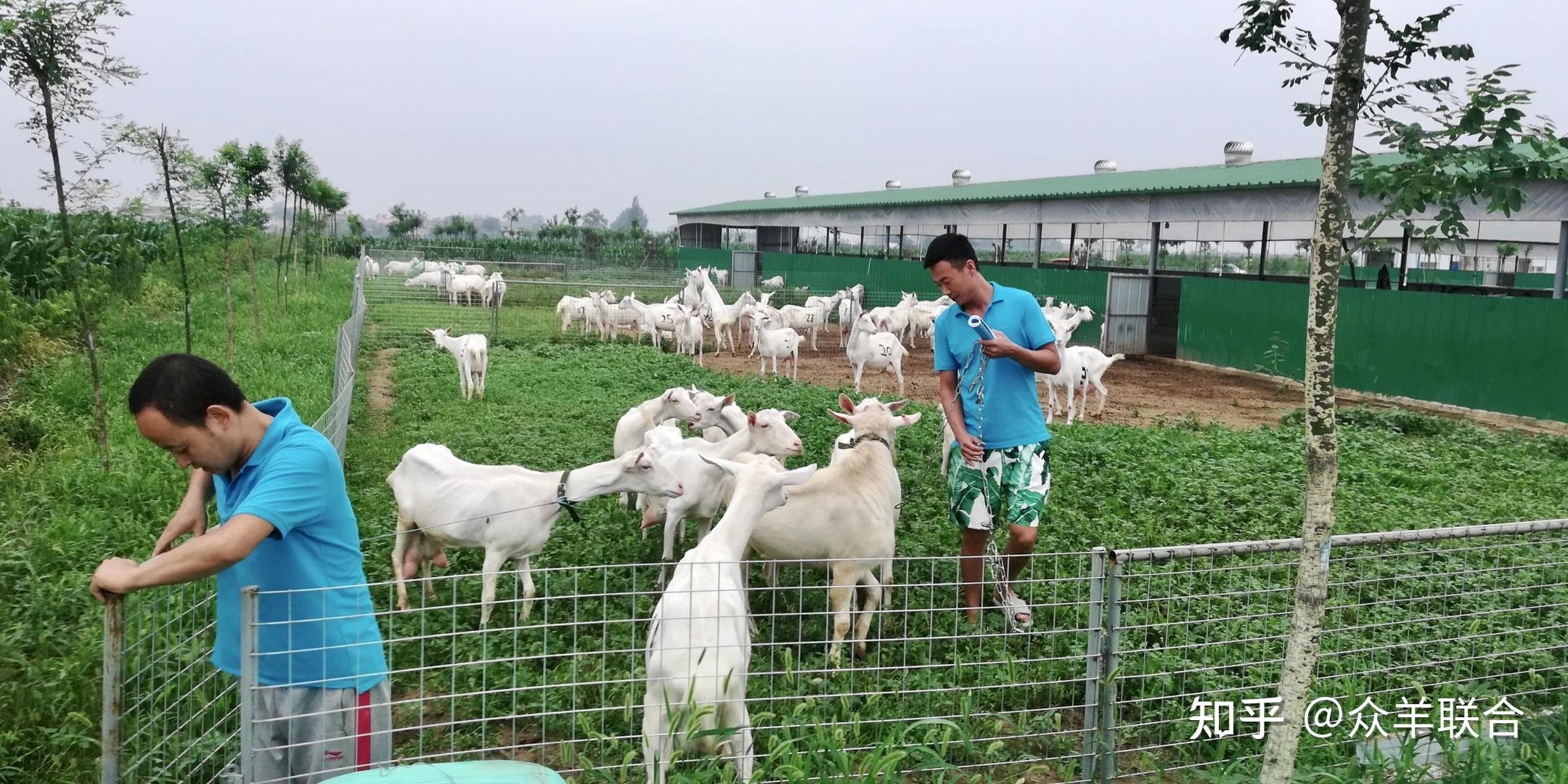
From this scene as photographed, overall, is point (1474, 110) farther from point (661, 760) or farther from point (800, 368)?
point (800, 368)

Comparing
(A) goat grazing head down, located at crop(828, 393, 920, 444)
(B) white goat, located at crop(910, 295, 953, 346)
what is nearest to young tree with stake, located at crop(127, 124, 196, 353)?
(A) goat grazing head down, located at crop(828, 393, 920, 444)

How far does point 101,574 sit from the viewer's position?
2553 mm

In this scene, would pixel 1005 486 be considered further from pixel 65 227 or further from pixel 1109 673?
pixel 65 227

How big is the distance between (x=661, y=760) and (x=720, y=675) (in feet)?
1.12

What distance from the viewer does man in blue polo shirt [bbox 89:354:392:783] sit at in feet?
9.01

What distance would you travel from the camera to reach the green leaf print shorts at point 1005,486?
506 cm

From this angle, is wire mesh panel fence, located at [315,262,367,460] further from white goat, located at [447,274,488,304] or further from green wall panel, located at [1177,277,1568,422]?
green wall panel, located at [1177,277,1568,422]

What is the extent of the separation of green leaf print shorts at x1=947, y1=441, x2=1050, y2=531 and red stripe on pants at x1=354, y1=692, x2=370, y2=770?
3026mm

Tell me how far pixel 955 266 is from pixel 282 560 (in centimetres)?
317

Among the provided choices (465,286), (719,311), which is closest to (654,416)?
(719,311)

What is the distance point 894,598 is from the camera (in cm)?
603

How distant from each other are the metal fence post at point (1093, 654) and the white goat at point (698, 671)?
1.22 m

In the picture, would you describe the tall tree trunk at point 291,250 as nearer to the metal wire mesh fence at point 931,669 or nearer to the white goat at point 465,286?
the white goat at point 465,286

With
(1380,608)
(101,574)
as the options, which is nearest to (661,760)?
(101,574)
